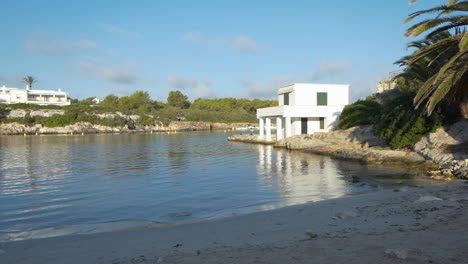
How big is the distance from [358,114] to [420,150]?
43.9ft

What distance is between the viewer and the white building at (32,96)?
113 meters

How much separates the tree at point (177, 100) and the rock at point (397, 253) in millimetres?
138820

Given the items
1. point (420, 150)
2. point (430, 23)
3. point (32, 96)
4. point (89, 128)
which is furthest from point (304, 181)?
point (32, 96)

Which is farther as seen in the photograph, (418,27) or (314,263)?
(418,27)

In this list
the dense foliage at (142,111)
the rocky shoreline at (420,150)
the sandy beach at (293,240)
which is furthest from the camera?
the dense foliage at (142,111)

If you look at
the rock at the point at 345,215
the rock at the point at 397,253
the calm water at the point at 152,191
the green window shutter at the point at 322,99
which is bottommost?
the calm water at the point at 152,191

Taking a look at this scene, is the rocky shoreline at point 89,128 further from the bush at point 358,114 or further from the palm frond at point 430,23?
the palm frond at point 430,23

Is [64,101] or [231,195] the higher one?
[64,101]

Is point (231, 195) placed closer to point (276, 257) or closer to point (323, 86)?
point (276, 257)

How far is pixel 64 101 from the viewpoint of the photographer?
413 ft

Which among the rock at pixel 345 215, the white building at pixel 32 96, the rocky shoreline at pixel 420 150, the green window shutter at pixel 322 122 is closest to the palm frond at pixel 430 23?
the rocky shoreline at pixel 420 150

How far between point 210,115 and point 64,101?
53.1 metres

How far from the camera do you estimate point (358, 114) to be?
113 ft

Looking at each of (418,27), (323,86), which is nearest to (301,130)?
(323,86)
